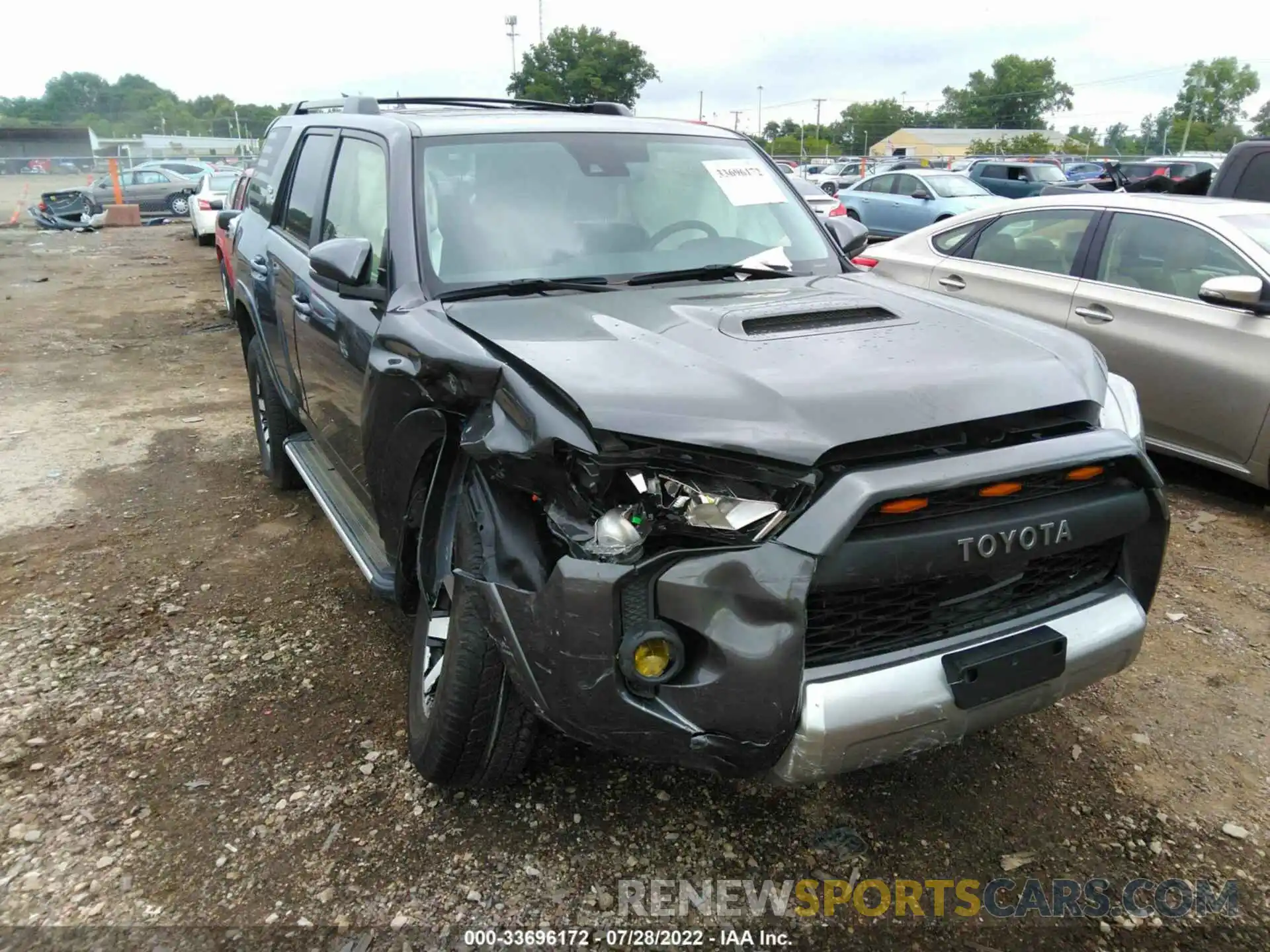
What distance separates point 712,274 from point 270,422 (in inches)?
111

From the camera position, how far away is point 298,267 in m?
3.84

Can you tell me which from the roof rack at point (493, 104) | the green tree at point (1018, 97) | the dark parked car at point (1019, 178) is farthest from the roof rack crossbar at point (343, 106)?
the green tree at point (1018, 97)

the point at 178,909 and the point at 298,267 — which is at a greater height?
the point at 298,267

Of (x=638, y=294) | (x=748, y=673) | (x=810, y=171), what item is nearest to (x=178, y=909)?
(x=748, y=673)

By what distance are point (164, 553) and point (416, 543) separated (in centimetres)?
230

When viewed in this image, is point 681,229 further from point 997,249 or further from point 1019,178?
point 1019,178

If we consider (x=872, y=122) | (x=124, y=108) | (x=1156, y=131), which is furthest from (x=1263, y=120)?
(x=124, y=108)

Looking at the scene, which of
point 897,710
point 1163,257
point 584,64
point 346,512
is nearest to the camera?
point 897,710

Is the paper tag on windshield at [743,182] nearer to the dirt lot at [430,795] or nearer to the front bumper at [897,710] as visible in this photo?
the front bumper at [897,710]

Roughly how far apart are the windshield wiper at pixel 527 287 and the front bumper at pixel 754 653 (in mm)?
1038

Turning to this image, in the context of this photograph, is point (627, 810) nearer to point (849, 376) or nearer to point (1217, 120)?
point (849, 376)

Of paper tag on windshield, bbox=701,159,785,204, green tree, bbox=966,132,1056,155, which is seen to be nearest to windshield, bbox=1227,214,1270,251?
paper tag on windshield, bbox=701,159,785,204

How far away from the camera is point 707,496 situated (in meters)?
2.03

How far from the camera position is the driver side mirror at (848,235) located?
12.4 feet
